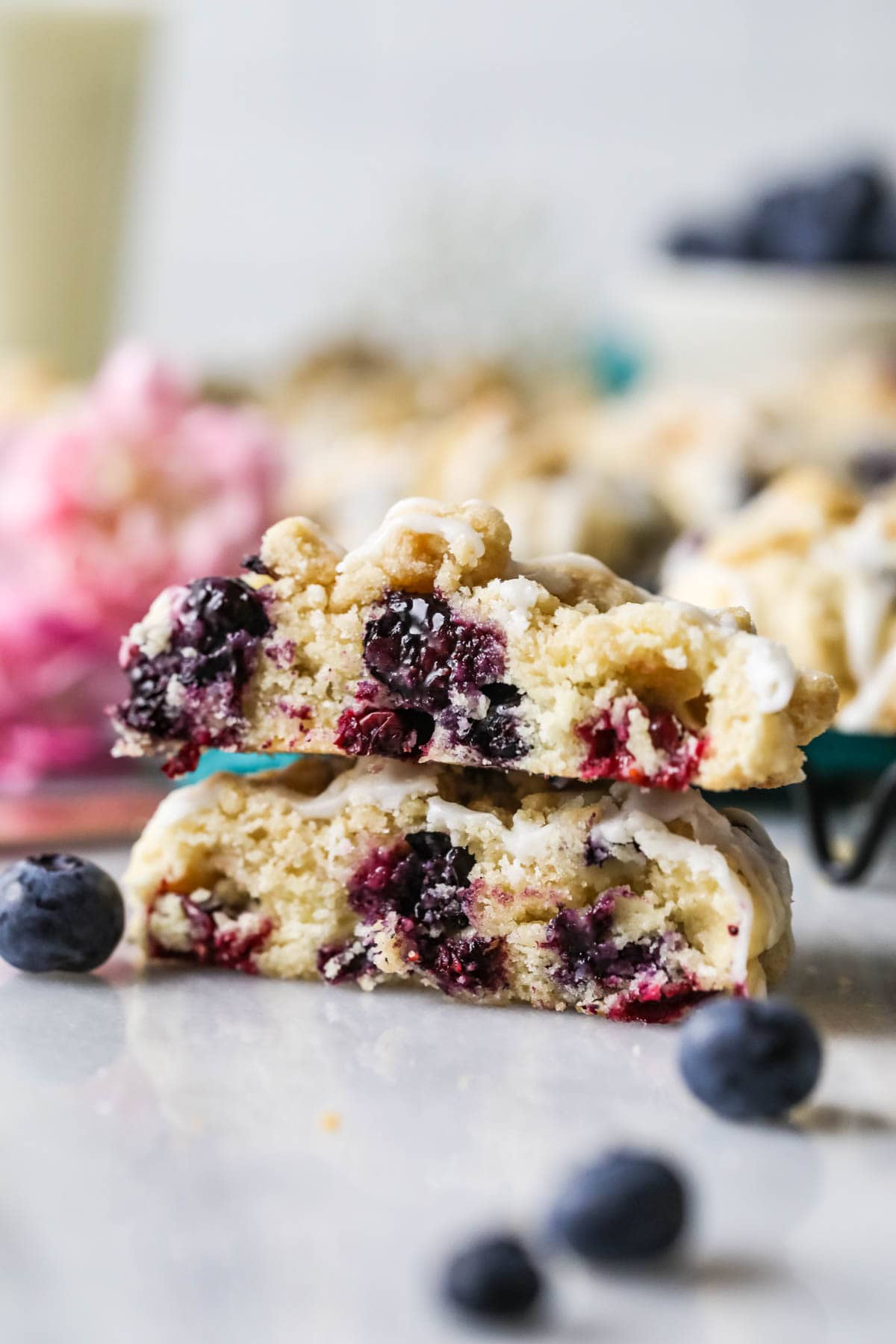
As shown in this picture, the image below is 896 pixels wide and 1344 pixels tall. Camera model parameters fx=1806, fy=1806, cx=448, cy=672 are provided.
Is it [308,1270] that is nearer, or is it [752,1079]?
[308,1270]

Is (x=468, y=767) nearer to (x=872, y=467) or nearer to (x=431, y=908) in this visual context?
(x=431, y=908)

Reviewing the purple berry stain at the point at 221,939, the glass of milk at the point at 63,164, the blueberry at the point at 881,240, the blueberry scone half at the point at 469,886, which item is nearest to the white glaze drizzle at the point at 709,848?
the blueberry scone half at the point at 469,886

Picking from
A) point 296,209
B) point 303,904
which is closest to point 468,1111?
point 303,904

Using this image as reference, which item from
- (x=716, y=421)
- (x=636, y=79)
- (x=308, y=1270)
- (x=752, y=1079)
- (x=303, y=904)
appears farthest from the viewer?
(x=636, y=79)

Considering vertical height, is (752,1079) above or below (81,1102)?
above

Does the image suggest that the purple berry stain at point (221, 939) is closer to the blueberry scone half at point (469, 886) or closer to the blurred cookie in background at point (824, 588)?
the blueberry scone half at point (469, 886)

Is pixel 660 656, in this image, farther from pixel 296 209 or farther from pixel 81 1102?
pixel 296 209

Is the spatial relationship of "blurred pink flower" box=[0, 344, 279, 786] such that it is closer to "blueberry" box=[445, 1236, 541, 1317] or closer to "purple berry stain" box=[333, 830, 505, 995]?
"purple berry stain" box=[333, 830, 505, 995]
